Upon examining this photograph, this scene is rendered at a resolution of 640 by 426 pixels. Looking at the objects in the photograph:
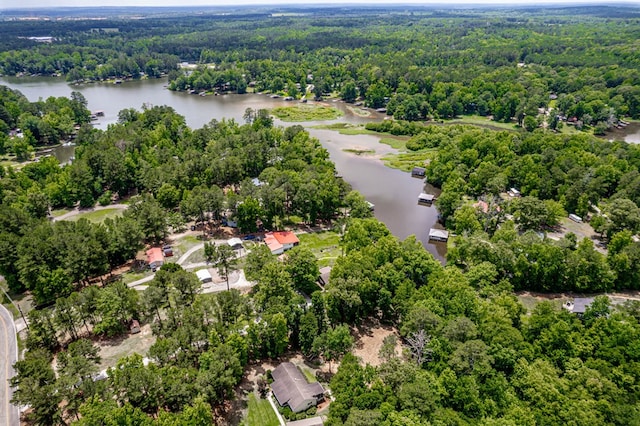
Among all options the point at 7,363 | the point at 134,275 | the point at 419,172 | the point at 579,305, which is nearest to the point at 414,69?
the point at 419,172

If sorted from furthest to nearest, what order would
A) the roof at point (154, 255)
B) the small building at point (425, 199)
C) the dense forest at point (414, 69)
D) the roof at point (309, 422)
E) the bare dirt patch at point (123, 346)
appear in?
the dense forest at point (414, 69), the small building at point (425, 199), the roof at point (154, 255), the bare dirt patch at point (123, 346), the roof at point (309, 422)

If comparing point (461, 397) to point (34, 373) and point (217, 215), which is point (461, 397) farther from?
point (217, 215)

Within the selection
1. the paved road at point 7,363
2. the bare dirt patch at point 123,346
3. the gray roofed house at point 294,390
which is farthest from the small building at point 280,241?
the paved road at point 7,363

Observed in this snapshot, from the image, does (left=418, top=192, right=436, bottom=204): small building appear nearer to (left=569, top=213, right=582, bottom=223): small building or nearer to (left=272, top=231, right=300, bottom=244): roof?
(left=569, top=213, right=582, bottom=223): small building

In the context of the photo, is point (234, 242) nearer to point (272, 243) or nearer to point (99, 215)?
point (272, 243)

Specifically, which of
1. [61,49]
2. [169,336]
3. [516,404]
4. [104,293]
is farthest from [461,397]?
[61,49]

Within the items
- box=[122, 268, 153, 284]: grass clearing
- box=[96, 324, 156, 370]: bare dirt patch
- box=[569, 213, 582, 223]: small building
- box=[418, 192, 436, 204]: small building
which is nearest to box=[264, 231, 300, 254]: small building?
box=[122, 268, 153, 284]: grass clearing

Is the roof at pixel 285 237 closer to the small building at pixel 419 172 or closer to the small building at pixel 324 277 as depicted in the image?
the small building at pixel 324 277
